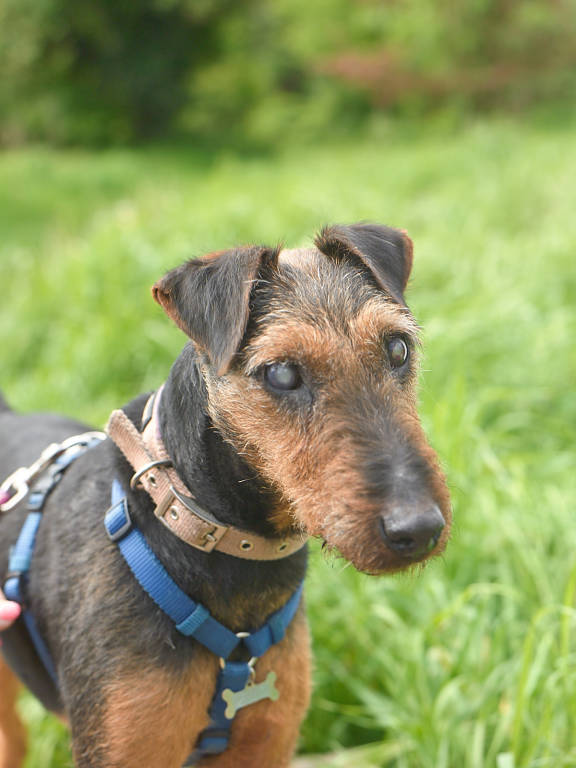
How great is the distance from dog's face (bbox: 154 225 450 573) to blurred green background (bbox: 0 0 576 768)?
66cm

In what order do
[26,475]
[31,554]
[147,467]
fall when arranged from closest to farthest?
[147,467] → [31,554] → [26,475]

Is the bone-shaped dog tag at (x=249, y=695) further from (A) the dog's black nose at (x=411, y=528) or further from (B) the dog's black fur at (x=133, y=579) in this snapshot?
(A) the dog's black nose at (x=411, y=528)

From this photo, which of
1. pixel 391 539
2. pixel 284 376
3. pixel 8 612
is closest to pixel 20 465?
pixel 8 612

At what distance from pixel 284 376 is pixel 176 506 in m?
0.45

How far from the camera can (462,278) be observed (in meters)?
6.69

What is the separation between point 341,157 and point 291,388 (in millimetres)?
17259

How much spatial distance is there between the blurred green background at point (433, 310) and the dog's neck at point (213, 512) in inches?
33.8

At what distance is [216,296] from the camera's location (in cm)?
212

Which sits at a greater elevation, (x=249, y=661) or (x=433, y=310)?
(x=249, y=661)

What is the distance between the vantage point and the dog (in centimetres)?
200

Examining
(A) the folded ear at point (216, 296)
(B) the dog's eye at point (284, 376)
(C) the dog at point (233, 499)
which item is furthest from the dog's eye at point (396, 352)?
(A) the folded ear at point (216, 296)

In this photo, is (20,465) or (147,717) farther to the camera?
(20,465)

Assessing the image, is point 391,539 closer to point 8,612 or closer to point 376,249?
point 376,249

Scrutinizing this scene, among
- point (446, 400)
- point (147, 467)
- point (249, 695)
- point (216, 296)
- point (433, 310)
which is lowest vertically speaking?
point (433, 310)
